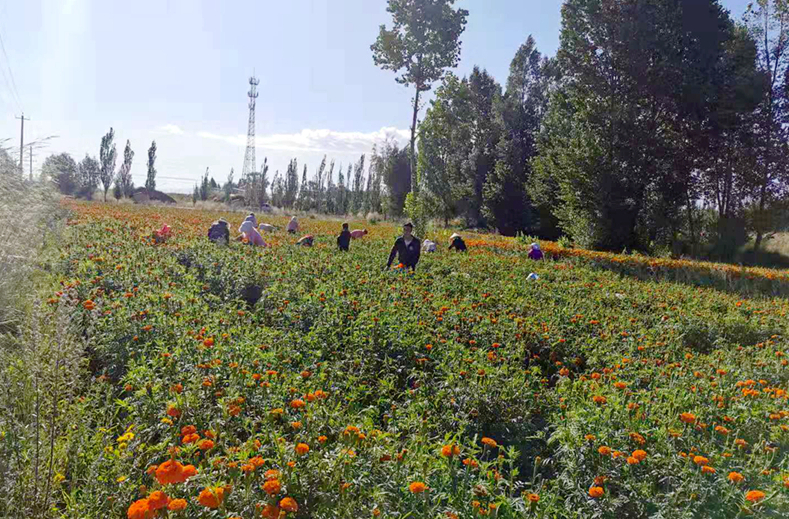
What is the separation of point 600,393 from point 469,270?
21.3 ft

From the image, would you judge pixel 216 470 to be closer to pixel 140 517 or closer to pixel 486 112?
pixel 140 517

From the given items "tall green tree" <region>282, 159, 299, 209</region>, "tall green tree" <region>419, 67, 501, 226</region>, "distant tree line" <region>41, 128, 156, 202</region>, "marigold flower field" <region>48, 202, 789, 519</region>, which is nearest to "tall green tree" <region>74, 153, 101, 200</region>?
"distant tree line" <region>41, 128, 156, 202</region>

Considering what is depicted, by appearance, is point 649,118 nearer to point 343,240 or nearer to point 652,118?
point 652,118

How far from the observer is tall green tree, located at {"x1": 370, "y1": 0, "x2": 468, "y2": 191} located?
23.5m

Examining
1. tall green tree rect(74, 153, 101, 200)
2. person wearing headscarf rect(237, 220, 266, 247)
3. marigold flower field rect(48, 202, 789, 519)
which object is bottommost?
marigold flower field rect(48, 202, 789, 519)

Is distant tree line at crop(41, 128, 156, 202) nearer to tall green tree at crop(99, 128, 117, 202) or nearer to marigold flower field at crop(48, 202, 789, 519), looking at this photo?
tall green tree at crop(99, 128, 117, 202)

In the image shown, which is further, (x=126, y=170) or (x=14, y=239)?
(x=126, y=170)

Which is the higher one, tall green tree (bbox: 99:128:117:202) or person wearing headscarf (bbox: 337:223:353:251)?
tall green tree (bbox: 99:128:117:202)

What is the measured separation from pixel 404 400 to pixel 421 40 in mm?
22715

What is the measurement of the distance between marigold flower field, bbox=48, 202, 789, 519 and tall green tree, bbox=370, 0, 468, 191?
17779mm

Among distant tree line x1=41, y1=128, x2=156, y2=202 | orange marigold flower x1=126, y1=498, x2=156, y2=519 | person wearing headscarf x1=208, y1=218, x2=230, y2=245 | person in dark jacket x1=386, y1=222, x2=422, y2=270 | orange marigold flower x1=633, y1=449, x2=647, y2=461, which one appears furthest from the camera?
distant tree line x1=41, y1=128, x2=156, y2=202

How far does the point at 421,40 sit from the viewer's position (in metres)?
23.8

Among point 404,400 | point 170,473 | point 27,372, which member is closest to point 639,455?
point 404,400

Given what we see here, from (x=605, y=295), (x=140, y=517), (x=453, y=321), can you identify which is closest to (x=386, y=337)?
(x=453, y=321)
